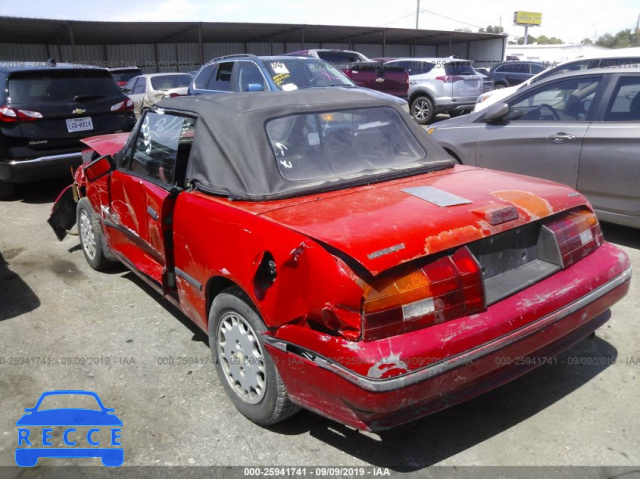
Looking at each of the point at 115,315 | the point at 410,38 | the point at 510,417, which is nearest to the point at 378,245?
the point at 510,417

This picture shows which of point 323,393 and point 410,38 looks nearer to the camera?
point 323,393

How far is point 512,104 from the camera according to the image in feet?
18.6

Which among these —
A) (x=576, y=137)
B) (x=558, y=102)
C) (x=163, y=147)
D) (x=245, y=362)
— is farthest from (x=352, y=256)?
(x=558, y=102)

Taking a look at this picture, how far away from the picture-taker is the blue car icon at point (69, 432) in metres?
2.64

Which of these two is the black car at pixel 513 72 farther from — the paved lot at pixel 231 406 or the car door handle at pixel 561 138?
the paved lot at pixel 231 406

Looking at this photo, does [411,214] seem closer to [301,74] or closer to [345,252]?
[345,252]

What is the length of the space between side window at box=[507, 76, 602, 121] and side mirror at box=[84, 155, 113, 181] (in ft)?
A: 12.7

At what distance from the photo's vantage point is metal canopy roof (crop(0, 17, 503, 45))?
2109 cm

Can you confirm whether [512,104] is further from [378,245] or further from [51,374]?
[51,374]

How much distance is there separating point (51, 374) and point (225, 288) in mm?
1344

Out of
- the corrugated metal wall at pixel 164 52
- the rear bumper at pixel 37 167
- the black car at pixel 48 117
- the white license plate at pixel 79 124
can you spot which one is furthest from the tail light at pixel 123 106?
the corrugated metal wall at pixel 164 52

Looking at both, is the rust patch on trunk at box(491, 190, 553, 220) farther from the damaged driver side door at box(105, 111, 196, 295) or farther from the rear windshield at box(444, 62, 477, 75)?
the rear windshield at box(444, 62, 477, 75)

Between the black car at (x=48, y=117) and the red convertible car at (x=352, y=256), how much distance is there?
387 cm

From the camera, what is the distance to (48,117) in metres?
6.95
